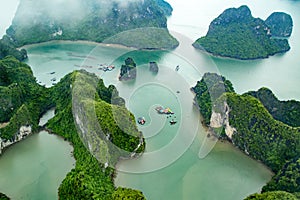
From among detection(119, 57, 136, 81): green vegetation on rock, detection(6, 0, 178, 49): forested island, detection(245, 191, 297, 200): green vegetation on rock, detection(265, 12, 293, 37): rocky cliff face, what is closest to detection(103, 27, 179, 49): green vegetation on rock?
detection(6, 0, 178, 49): forested island

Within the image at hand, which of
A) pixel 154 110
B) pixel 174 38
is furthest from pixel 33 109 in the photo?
pixel 174 38

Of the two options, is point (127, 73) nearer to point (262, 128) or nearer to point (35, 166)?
point (35, 166)

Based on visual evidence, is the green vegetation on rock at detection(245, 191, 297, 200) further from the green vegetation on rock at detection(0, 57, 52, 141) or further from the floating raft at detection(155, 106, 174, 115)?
the green vegetation on rock at detection(0, 57, 52, 141)

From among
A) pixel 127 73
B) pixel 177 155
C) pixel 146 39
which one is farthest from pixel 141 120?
pixel 146 39

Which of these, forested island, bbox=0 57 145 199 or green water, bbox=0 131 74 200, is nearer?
forested island, bbox=0 57 145 199

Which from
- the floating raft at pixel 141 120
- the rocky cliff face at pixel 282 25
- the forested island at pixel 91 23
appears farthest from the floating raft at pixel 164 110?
the rocky cliff face at pixel 282 25

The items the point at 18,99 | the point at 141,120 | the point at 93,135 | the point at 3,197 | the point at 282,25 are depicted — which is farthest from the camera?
the point at 282,25
